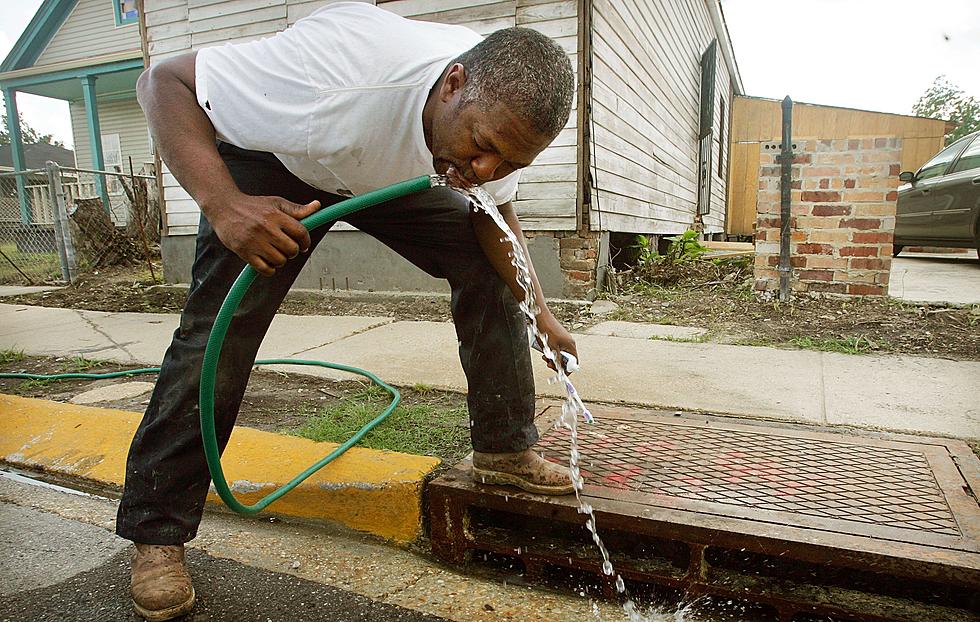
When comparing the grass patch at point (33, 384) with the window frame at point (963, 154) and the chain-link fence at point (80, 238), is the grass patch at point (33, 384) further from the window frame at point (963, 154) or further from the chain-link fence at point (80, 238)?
the window frame at point (963, 154)

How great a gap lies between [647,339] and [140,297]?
15.8 ft

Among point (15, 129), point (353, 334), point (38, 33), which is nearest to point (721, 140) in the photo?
point (353, 334)

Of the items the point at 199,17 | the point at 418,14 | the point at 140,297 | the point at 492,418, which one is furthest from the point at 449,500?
the point at 199,17

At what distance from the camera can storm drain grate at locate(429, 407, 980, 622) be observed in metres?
1.28

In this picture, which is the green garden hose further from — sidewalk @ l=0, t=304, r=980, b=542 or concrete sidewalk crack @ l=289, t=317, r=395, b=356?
concrete sidewalk crack @ l=289, t=317, r=395, b=356

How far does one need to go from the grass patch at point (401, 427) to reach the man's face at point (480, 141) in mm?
950

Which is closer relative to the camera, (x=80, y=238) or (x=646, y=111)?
(x=646, y=111)

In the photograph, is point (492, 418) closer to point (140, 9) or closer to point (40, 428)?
point (40, 428)

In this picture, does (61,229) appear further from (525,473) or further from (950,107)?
(950,107)

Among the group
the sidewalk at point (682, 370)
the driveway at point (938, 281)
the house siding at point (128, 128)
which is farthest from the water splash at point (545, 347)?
the house siding at point (128, 128)

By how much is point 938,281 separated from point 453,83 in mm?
5980

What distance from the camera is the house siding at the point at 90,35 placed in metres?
13.7

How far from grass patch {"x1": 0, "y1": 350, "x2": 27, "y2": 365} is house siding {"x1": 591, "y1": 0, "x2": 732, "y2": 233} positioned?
3917 mm

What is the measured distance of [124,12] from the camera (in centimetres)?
1349
